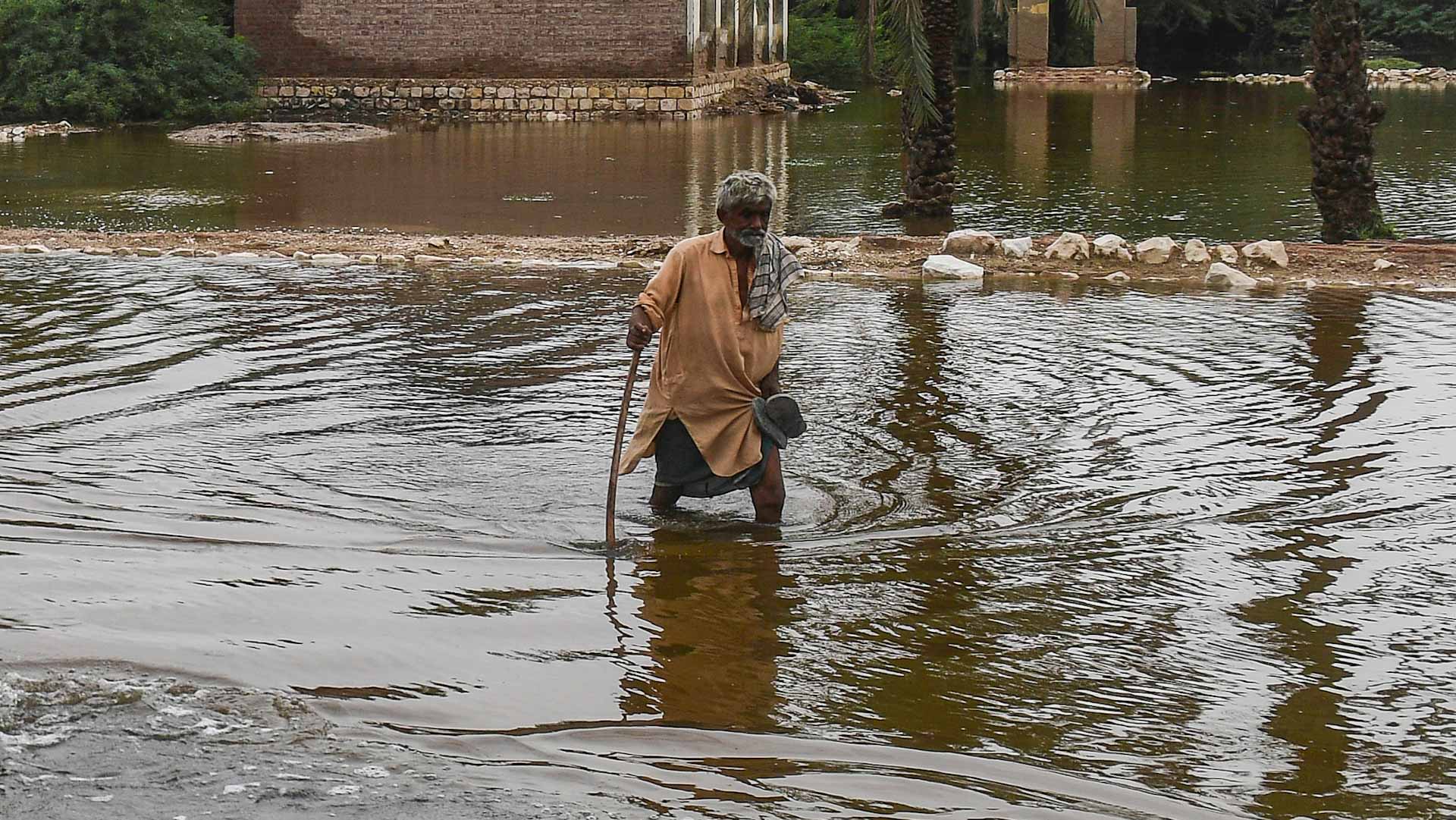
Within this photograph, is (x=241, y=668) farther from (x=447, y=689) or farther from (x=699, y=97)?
(x=699, y=97)

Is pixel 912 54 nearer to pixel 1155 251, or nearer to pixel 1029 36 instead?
pixel 1155 251

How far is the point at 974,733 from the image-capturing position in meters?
4.28

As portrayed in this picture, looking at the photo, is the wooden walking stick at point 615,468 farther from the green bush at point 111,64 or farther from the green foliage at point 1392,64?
the green foliage at point 1392,64

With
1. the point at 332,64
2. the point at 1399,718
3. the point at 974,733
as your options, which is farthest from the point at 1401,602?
the point at 332,64

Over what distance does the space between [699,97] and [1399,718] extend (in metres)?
34.1

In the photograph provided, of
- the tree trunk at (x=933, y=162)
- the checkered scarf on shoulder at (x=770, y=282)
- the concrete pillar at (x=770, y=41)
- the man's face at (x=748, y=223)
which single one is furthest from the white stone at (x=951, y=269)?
the concrete pillar at (x=770, y=41)

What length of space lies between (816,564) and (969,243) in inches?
300

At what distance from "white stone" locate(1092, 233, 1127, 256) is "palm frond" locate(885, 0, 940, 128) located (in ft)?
8.12

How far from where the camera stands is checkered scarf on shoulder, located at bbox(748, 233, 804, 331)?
6.02 metres

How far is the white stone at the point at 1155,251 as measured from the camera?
12664 millimetres

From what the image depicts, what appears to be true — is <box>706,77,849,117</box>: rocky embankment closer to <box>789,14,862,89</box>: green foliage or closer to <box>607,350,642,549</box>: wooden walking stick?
<box>789,14,862,89</box>: green foliage

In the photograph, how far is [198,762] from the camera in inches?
153

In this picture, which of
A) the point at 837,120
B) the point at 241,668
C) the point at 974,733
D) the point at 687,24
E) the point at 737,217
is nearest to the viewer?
the point at 974,733

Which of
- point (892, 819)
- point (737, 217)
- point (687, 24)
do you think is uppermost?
point (687, 24)
